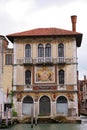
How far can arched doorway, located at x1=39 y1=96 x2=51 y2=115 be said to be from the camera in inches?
1710

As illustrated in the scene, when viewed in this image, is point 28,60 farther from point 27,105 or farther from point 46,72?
point 27,105

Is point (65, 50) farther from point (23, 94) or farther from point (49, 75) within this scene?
point (23, 94)

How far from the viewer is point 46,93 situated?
4359cm

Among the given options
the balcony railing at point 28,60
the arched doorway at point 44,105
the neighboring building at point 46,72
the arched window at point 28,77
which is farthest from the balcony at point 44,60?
the arched doorway at point 44,105

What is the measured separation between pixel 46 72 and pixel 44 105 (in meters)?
3.18

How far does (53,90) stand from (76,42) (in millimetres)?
5522

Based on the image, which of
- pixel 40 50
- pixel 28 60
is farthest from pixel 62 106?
pixel 40 50

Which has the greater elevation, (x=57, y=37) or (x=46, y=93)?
(x=57, y=37)

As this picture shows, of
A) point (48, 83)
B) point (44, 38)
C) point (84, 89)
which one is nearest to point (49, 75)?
point (48, 83)

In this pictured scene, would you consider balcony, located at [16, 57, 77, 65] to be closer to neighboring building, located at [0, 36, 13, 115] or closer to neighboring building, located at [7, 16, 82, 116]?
neighboring building, located at [7, 16, 82, 116]

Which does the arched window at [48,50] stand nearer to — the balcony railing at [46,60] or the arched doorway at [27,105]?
the balcony railing at [46,60]

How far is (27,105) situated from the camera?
4366 cm

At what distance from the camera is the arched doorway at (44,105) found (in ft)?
143

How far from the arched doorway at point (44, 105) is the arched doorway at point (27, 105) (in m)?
0.96
